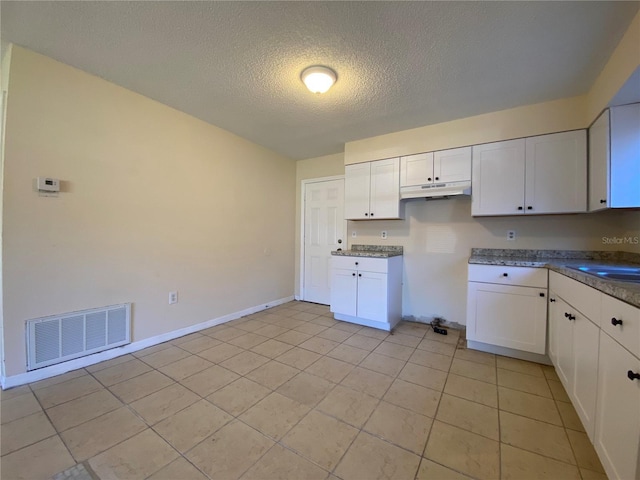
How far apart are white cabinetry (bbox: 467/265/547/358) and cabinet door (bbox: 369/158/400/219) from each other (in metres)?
1.15

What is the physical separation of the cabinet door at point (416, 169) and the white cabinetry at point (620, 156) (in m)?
1.34

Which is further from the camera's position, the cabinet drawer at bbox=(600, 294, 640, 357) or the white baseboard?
the white baseboard

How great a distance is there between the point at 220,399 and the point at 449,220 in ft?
9.68

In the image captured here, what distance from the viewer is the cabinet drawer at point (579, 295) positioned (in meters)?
1.29

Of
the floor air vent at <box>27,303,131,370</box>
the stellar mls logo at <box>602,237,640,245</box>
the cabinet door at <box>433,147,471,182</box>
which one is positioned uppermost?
the cabinet door at <box>433,147,471,182</box>

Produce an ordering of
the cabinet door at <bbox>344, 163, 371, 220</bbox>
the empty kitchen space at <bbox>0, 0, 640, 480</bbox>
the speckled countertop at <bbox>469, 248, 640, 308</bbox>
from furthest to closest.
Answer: the cabinet door at <bbox>344, 163, 371, 220</bbox>
the empty kitchen space at <bbox>0, 0, 640, 480</bbox>
the speckled countertop at <bbox>469, 248, 640, 308</bbox>

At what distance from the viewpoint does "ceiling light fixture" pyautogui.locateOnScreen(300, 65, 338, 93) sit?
1952 mm

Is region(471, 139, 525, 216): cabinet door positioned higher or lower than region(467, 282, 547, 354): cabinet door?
higher

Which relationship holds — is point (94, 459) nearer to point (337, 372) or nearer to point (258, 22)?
point (337, 372)

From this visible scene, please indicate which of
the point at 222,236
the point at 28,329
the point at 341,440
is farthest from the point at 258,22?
the point at 28,329

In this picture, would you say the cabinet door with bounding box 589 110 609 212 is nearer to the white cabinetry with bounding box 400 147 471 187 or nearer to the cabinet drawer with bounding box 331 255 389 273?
the white cabinetry with bounding box 400 147 471 187

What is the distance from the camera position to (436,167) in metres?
2.90

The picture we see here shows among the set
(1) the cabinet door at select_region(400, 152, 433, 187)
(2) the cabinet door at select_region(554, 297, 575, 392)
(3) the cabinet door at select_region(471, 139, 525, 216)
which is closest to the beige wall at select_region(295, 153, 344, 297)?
(1) the cabinet door at select_region(400, 152, 433, 187)

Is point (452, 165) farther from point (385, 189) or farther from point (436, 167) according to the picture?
point (385, 189)
